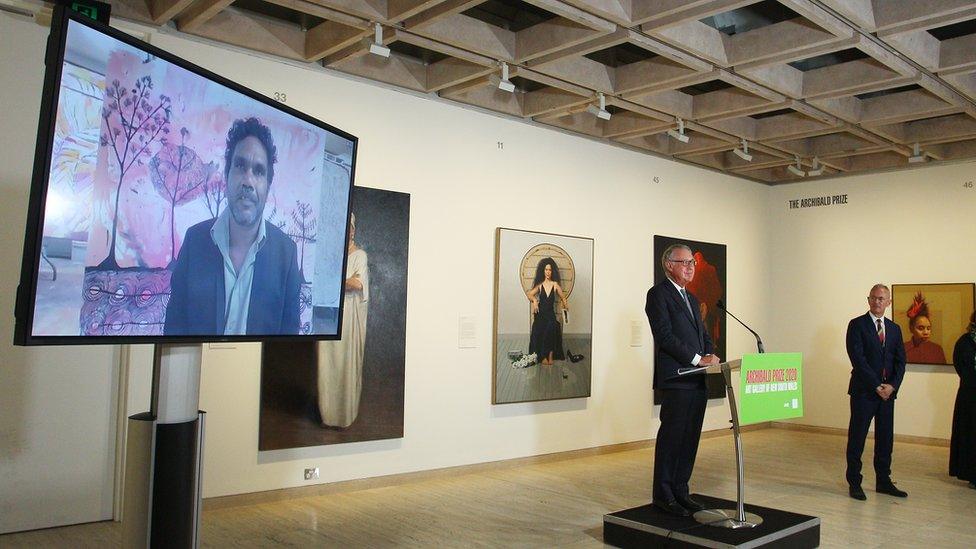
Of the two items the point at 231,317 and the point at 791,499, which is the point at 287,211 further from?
the point at 791,499

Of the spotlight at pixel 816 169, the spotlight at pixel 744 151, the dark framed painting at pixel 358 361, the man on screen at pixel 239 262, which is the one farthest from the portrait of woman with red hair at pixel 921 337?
the man on screen at pixel 239 262

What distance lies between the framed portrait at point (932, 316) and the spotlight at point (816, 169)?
1764 millimetres

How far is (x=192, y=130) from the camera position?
2.93m

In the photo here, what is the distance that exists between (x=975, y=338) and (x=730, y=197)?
4.07m

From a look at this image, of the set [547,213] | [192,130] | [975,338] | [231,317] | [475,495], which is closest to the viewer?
[192,130]

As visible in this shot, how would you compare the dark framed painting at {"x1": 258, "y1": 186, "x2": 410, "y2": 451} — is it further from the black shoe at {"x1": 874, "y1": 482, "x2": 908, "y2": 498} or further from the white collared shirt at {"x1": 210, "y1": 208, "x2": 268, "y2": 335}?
the black shoe at {"x1": 874, "y1": 482, "x2": 908, "y2": 498}

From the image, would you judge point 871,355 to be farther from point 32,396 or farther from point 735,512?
point 32,396

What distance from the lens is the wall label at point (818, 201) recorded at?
34.5 feet

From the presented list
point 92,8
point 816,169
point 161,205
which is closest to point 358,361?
point 92,8

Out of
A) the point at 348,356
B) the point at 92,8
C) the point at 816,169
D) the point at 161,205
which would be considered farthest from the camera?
the point at 816,169

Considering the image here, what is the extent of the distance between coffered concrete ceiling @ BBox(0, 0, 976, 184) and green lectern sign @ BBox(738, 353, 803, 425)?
7.65ft

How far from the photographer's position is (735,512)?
4930mm

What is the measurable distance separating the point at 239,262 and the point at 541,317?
16.2ft

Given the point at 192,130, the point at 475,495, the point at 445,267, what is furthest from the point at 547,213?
the point at 192,130
